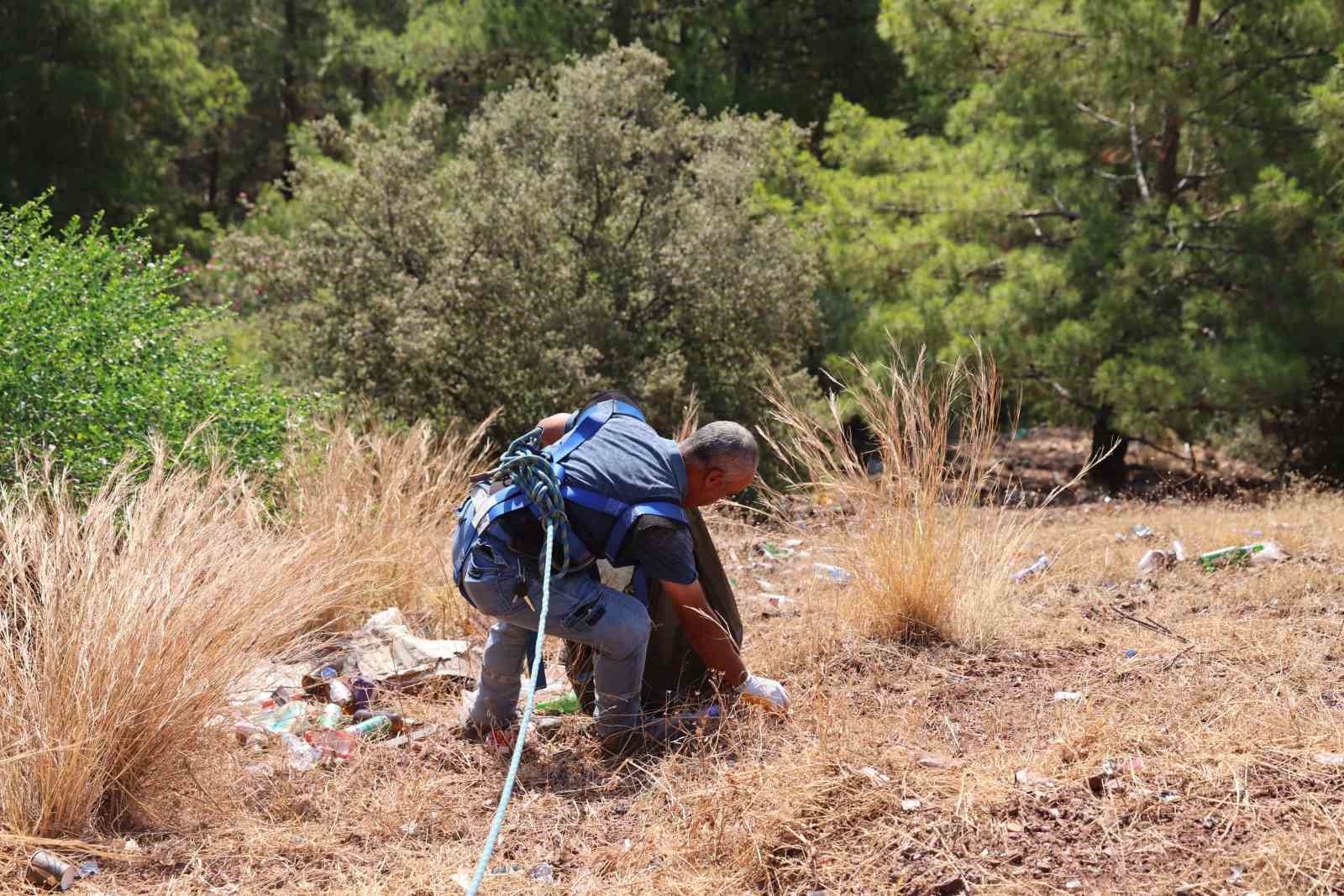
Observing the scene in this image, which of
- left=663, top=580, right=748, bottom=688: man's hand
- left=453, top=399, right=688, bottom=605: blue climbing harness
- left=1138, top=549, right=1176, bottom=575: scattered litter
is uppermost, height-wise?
left=453, top=399, right=688, bottom=605: blue climbing harness

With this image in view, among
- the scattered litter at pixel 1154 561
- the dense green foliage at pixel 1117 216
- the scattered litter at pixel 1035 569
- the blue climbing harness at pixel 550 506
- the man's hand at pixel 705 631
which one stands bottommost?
the scattered litter at pixel 1154 561

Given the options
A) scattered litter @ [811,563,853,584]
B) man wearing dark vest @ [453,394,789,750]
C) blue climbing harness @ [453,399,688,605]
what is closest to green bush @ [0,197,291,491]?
blue climbing harness @ [453,399,688,605]

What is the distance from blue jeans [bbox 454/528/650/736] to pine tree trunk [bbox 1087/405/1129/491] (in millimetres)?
7931

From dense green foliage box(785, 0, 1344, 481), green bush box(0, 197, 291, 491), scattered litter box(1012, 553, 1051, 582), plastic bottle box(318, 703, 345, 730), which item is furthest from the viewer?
dense green foliage box(785, 0, 1344, 481)

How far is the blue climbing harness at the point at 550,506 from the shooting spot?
3641 mm

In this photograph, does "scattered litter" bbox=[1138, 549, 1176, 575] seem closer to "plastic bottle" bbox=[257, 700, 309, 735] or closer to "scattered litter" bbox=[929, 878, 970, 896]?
"scattered litter" bbox=[929, 878, 970, 896]

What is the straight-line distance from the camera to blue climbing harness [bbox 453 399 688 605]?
3641mm

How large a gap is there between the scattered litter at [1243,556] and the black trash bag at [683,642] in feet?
10.1

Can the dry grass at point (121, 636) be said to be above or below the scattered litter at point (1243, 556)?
above

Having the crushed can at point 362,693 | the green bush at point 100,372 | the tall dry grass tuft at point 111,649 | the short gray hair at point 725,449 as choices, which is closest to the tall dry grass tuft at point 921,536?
the short gray hair at point 725,449

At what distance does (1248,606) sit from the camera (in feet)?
17.4

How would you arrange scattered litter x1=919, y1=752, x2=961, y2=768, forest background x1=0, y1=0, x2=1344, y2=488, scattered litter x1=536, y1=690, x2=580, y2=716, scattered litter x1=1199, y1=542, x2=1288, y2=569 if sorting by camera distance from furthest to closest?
1. forest background x1=0, y1=0, x2=1344, y2=488
2. scattered litter x1=1199, y1=542, x2=1288, y2=569
3. scattered litter x1=536, y1=690, x2=580, y2=716
4. scattered litter x1=919, y1=752, x2=961, y2=768

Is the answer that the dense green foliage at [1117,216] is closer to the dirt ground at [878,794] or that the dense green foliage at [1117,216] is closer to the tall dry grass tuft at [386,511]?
the tall dry grass tuft at [386,511]

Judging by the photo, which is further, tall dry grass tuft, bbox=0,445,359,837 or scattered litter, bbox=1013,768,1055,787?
scattered litter, bbox=1013,768,1055,787
